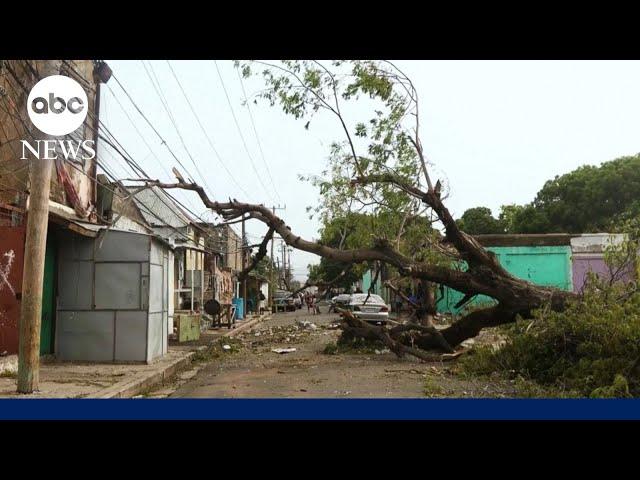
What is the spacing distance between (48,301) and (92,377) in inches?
106

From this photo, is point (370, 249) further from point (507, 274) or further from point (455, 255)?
point (507, 274)

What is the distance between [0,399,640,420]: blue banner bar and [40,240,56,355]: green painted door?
7.06 m

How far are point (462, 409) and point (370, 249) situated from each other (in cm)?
629

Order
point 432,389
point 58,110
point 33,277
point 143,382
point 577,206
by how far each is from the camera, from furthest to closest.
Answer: point 577,206 → point 143,382 → point 432,389 → point 33,277 → point 58,110

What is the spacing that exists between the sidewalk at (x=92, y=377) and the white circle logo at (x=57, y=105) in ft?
11.0

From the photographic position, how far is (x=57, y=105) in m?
6.26

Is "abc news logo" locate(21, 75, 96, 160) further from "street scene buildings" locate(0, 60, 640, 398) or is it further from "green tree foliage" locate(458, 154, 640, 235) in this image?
"green tree foliage" locate(458, 154, 640, 235)

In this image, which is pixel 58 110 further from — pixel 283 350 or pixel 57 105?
pixel 283 350

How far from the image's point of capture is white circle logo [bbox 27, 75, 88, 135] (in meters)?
6.20

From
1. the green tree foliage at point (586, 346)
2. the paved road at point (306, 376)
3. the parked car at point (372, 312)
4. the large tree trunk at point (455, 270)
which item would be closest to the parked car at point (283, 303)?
the parked car at point (372, 312)

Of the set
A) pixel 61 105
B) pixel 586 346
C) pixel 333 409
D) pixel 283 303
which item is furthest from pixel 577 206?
pixel 283 303

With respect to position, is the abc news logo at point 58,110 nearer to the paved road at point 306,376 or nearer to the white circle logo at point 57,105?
the white circle logo at point 57,105
